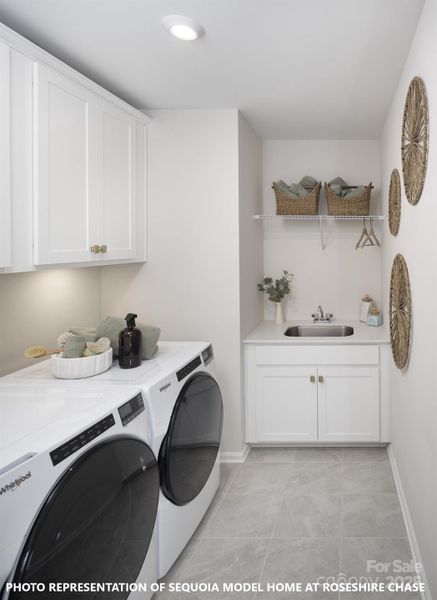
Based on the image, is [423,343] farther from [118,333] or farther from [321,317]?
[321,317]

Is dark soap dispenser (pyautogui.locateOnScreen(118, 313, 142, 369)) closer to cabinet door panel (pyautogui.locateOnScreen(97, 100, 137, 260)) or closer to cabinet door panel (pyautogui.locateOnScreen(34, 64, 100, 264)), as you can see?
cabinet door panel (pyautogui.locateOnScreen(34, 64, 100, 264))

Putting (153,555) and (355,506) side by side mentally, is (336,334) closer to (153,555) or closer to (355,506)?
(355,506)

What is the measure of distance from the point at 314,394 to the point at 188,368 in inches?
53.8

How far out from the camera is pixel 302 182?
12.8ft

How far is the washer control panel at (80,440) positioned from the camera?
1.35 meters

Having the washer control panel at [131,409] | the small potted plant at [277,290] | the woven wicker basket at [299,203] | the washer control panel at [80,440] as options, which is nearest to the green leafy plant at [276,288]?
the small potted plant at [277,290]

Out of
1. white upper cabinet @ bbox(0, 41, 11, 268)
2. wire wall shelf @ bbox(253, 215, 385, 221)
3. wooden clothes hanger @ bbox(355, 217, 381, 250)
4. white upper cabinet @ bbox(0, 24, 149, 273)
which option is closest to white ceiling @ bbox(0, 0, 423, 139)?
white upper cabinet @ bbox(0, 24, 149, 273)

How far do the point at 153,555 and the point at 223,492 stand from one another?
1040 mm

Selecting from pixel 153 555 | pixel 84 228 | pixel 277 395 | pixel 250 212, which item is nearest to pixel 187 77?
pixel 84 228

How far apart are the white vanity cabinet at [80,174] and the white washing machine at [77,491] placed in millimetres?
706

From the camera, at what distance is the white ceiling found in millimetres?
1971

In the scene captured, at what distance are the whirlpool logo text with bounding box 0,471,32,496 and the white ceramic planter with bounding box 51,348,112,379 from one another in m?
0.92

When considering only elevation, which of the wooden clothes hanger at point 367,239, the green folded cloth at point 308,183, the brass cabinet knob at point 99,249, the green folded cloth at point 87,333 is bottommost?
the green folded cloth at point 87,333

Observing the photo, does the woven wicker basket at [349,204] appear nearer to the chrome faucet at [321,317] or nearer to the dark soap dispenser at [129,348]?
the chrome faucet at [321,317]
